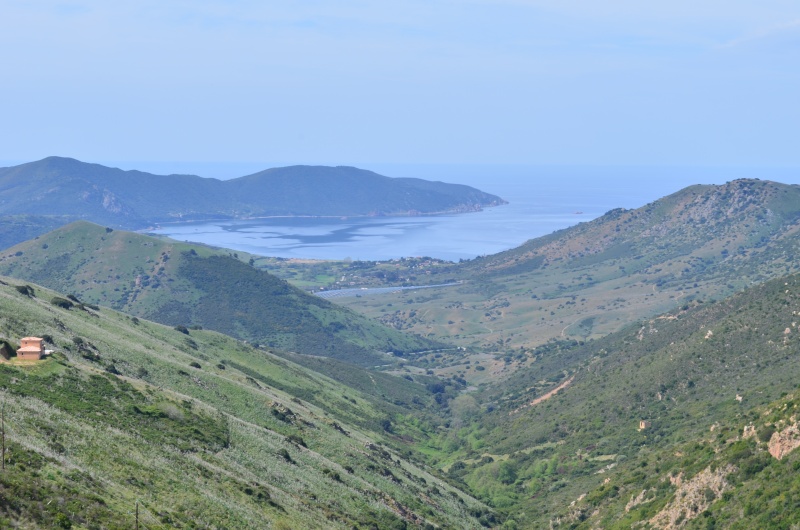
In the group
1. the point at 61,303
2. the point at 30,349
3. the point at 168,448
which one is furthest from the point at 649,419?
the point at 61,303

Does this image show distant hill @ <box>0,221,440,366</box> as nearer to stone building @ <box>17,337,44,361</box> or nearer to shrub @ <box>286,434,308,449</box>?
shrub @ <box>286,434,308,449</box>

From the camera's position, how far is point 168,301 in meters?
189

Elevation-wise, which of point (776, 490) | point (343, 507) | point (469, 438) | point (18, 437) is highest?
point (18, 437)

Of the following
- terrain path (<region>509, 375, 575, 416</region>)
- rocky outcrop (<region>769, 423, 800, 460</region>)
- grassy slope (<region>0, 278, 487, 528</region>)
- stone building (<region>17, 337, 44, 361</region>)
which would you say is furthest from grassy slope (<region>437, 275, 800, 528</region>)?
stone building (<region>17, 337, 44, 361</region>)

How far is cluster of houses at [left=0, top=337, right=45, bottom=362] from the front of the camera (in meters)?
55.5

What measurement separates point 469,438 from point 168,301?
333ft

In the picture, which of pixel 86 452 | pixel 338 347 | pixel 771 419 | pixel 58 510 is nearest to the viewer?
pixel 58 510

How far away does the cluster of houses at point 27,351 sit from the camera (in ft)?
182

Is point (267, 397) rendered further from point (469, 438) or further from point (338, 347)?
point (338, 347)

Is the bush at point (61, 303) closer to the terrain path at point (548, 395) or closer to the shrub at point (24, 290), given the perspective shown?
the shrub at point (24, 290)

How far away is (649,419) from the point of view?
281 feet

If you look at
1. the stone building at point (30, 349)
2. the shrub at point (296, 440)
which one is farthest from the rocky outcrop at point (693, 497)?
the stone building at point (30, 349)

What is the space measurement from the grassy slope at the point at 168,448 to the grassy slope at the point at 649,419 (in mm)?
9793

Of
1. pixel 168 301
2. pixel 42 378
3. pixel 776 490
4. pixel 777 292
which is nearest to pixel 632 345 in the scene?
pixel 777 292
